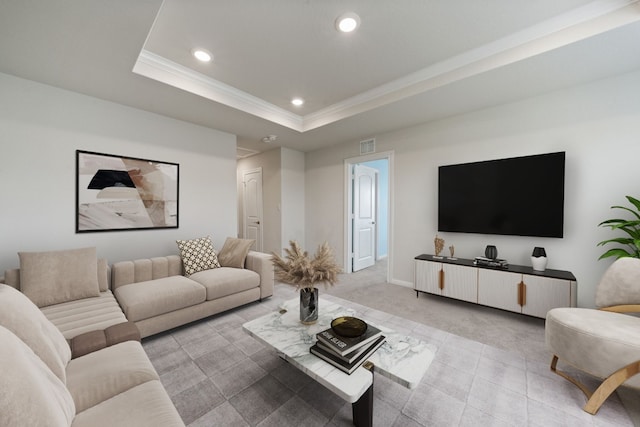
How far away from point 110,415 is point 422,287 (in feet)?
10.4

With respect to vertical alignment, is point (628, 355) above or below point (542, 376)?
above

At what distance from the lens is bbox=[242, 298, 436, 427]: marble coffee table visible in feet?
3.78

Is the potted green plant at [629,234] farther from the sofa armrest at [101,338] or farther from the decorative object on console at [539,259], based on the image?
the sofa armrest at [101,338]

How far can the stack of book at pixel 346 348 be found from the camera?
1.26 m

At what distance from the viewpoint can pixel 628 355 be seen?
4.42 feet

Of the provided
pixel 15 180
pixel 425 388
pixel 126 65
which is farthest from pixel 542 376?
pixel 15 180

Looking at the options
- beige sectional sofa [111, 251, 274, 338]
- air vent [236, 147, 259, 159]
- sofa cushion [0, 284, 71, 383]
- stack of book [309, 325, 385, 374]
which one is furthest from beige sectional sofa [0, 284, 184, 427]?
air vent [236, 147, 259, 159]

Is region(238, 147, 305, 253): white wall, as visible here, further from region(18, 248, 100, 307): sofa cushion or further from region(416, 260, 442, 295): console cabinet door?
region(18, 248, 100, 307): sofa cushion

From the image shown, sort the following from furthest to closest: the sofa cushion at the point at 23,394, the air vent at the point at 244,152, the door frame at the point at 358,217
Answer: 1. the air vent at the point at 244,152
2. the door frame at the point at 358,217
3. the sofa cushion at the point at 23,394

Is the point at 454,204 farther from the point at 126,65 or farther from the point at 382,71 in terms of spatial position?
the point at 126,65

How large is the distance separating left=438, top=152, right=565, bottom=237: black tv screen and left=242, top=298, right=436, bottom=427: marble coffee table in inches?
87.0

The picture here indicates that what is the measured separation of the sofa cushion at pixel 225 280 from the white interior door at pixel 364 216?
232 cm

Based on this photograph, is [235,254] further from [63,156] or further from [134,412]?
[134,412]

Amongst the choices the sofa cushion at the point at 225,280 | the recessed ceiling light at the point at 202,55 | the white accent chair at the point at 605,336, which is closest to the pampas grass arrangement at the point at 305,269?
the sofa cushion at the point at 225,280
